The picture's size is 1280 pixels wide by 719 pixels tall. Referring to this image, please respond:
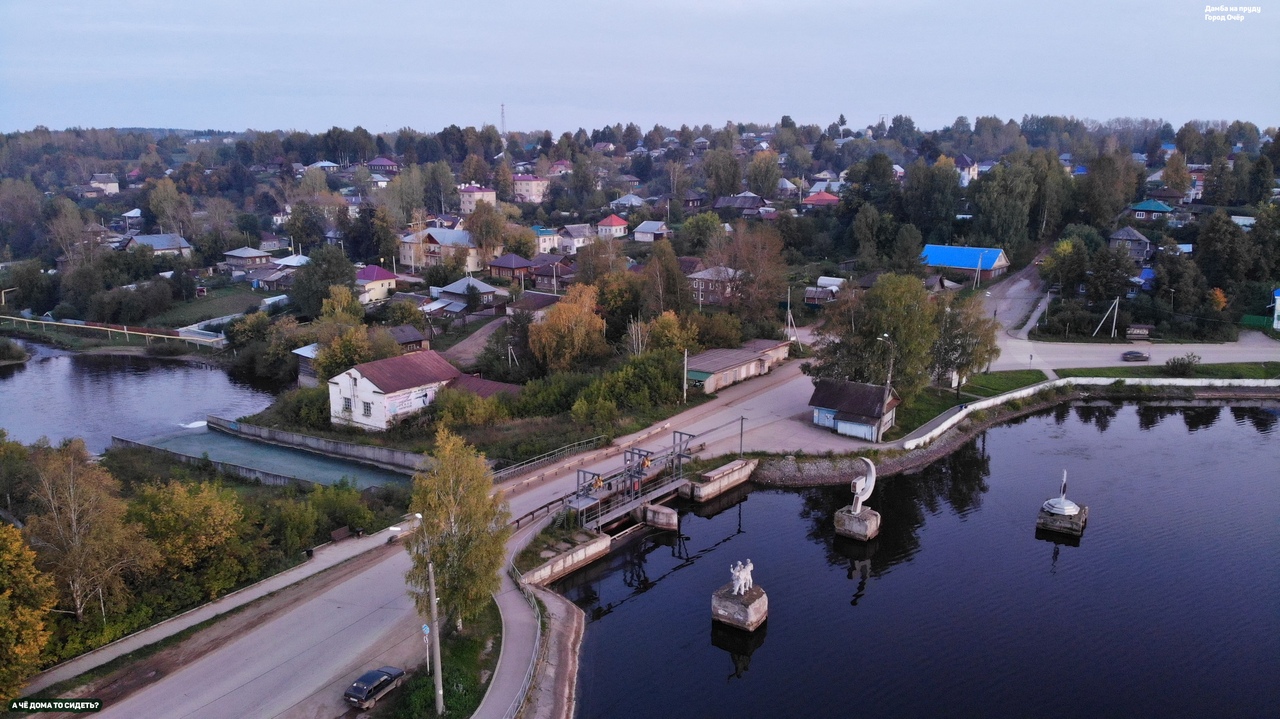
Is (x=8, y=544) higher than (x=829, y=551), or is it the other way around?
(x=8, y=544)

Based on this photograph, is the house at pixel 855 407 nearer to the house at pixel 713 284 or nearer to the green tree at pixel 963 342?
the green tree at pixel 963 342

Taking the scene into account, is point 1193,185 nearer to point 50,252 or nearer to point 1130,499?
point 1130,499

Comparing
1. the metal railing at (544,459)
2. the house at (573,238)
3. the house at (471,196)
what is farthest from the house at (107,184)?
the metal railing at (544,459)

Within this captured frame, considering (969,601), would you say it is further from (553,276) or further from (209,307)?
(209,307)

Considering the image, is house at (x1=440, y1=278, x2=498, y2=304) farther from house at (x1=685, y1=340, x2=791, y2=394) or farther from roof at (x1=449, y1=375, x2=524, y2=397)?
house at (x1=685, y1=340, x2=791, y2=394)

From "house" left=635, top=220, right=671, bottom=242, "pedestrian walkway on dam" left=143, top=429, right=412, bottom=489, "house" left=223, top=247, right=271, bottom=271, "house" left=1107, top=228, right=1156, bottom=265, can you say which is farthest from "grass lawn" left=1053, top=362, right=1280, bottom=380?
"house" left=223, top=247, right=271, bottom=271

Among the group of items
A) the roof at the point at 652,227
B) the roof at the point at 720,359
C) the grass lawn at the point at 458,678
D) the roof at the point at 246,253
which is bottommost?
the grass lawn at the point at 458,678

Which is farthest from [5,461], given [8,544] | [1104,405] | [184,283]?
[184,283]
